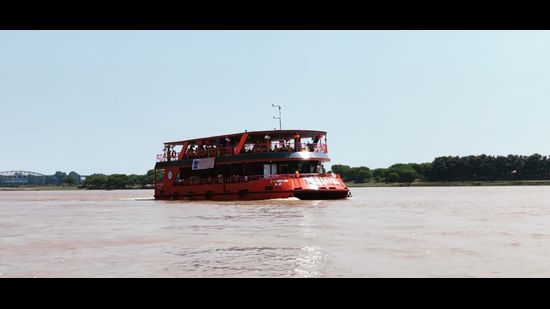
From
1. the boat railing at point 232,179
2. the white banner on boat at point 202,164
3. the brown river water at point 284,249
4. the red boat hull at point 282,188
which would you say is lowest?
the brown river water at point 284,249

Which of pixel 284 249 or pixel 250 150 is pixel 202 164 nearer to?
pixel 250 150

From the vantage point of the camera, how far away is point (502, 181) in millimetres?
96438

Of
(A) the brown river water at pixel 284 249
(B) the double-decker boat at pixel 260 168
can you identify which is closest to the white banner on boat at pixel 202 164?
(B) the double-decker boat at pixel 260 168

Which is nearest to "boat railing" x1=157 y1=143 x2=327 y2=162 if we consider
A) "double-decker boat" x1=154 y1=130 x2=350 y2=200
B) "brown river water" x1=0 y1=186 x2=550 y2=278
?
"double-decker boat" x1=154 y1=130 x2=350 y2=200

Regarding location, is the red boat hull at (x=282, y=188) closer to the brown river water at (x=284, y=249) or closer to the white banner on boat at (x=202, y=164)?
the white banner on boat at (x=202, y=164)

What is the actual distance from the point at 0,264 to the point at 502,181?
97.7 meters

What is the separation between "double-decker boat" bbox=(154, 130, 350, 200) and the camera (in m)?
32.5

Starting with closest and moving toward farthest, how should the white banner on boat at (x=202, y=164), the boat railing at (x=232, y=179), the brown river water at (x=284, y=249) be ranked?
the brown river water at (x=284, y=249)
the boat railing at (x=232, y=179)
the white banner on boat at (x=202, y=164)

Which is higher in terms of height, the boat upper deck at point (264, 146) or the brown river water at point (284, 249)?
the boat upper deck at point (264, 146)

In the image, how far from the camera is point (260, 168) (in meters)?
35.1

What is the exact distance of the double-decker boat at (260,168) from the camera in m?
32.5
